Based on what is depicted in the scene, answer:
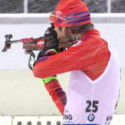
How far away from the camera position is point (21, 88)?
7.51 m

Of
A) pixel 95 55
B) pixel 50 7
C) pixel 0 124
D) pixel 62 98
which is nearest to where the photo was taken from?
pixel 95 55

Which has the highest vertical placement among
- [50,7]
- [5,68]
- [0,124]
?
[50,7]

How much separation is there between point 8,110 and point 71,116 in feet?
14.3

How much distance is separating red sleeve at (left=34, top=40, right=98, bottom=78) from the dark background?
185 inches

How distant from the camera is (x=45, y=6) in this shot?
7.76 m

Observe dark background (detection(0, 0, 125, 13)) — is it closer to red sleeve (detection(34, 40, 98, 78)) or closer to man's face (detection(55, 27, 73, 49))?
man's face (detection(55, 27, 73, 49))

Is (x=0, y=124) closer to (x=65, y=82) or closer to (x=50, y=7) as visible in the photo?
(x=65, y=82)

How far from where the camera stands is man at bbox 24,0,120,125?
3.04 m

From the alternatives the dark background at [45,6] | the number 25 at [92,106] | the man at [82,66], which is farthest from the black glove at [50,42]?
the dark background at [45,6]

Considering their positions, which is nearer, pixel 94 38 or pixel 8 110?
pixel 94 38

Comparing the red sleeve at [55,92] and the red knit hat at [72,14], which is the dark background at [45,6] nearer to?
the red sleeve at [55,92]

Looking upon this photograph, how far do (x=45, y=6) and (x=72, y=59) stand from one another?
15.7 ft

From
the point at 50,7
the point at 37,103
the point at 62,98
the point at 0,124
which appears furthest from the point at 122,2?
the point at 62,98

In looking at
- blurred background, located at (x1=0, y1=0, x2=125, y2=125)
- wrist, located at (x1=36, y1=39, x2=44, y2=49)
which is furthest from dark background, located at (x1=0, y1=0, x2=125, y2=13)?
wrist, located at (x1=36, y1=39, x2=44, y2=49)
